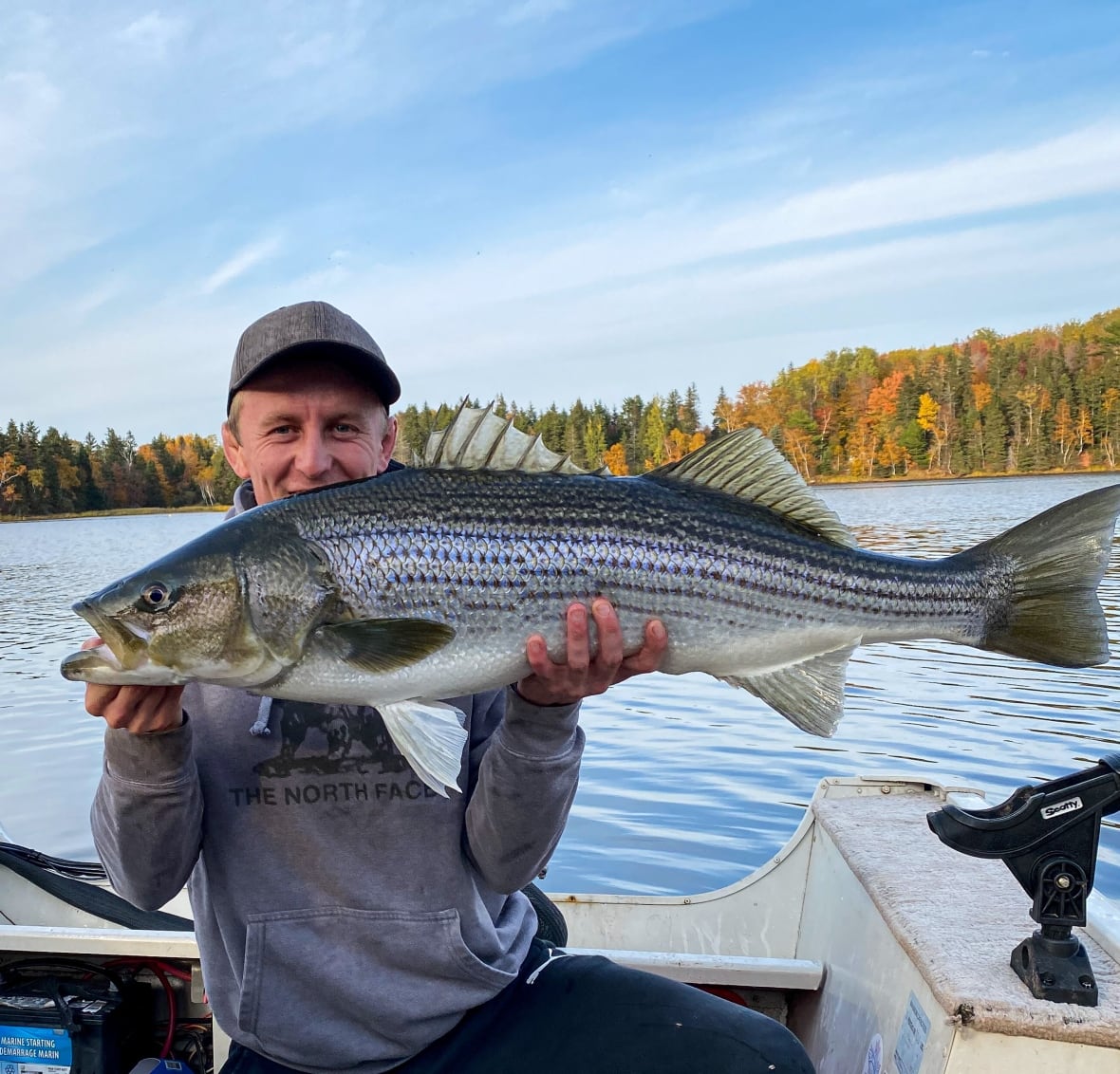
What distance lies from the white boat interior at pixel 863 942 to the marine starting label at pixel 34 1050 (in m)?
0.31

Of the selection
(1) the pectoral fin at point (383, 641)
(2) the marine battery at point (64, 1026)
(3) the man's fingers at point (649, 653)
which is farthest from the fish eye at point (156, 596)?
(2) the marine battery at point (64, 1026)

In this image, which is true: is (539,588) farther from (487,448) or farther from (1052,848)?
(1052,848)

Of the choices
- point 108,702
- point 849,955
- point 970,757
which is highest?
point 108,702

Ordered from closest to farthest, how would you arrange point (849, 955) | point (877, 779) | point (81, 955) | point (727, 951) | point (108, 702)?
point (108, 702) < point (849, 955) < point (81, 955) < point (877, 779) < point (727, 951)

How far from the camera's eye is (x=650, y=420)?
69.3 metres

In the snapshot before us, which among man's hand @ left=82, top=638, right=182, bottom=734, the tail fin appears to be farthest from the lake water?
man's hand @ left=82, top=638, right=182, bottom=734

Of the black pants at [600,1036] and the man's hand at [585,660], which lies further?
the black pants at [600,1036]

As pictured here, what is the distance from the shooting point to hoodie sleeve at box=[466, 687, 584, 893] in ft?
9.20

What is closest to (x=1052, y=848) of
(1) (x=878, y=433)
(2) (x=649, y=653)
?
(2) (x=649, y=653)

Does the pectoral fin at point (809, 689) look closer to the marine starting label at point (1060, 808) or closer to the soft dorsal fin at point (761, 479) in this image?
the soft dorsal fin at point (761, 479)

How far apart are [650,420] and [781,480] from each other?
67.0 meters

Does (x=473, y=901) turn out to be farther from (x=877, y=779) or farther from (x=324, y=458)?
(x=877, y=779)

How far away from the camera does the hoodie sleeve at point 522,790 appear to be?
2805 mm

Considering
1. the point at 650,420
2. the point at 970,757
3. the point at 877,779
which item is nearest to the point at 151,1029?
the point at 877,779
